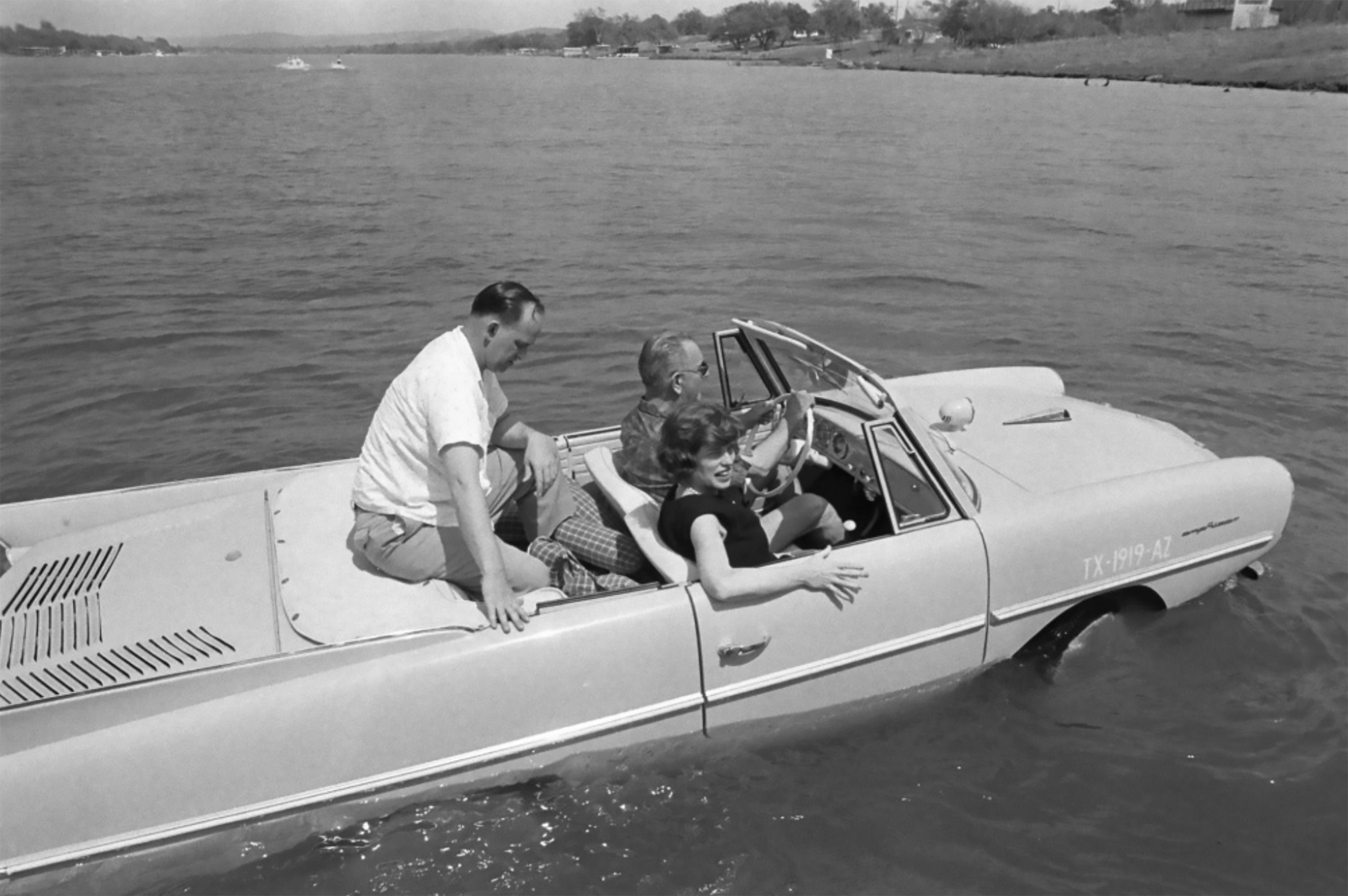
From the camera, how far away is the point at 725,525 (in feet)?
12.6

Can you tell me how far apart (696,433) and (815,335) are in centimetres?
720

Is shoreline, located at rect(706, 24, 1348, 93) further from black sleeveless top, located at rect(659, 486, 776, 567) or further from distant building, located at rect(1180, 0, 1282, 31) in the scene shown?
black sleeveless top, located at rect(659, 486, 776, 567)

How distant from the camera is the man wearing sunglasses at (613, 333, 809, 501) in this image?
4.37 metres

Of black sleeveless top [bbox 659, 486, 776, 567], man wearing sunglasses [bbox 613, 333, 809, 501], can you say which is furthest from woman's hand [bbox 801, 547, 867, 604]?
man wearing sunglasses [bbox 613, 333, 809, 501]

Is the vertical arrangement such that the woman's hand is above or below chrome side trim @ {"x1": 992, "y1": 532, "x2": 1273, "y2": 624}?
above

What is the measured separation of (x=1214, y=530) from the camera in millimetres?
4707

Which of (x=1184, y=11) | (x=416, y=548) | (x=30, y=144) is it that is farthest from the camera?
(x=1184, y=11)

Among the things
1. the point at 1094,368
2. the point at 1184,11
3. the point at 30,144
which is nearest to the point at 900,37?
the point at 1184,11

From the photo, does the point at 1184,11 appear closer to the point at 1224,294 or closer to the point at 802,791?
the point at 1224,294

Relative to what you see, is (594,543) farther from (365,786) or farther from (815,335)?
(815,335)

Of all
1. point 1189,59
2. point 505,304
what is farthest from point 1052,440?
point 1189,59

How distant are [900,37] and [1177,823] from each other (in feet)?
447

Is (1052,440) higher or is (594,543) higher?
(1052,440)

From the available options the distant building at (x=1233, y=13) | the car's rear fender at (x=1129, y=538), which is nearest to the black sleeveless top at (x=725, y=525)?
the car's rear fender at (x=1129, y=538)
